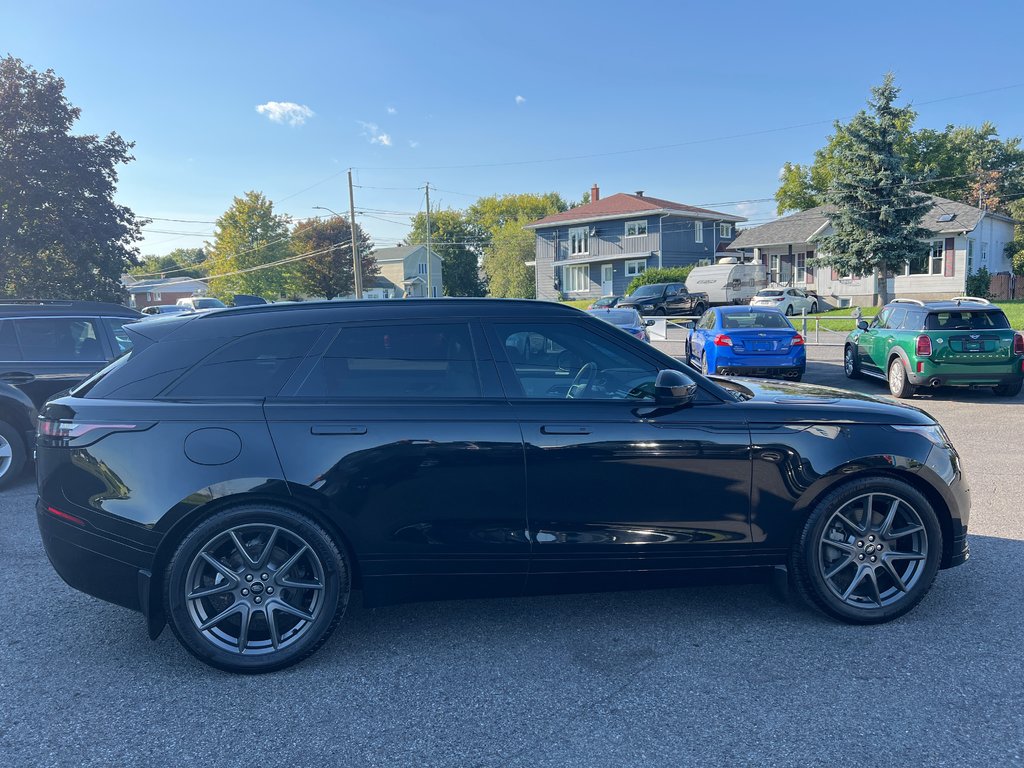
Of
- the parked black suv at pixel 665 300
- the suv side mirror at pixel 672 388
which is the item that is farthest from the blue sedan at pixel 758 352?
the parked black suv at pixel 665 300

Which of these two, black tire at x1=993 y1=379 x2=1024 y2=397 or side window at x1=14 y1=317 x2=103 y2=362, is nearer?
side window at x1=14 y1=317 x2=103 y2=362

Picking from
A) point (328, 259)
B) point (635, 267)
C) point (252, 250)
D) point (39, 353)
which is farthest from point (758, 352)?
point (252, 250)

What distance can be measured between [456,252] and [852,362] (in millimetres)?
74794

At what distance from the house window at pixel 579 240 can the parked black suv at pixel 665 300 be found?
17.7 meters

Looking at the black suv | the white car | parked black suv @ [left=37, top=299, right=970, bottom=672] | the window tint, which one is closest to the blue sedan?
parked black suv @ [left=37, top=299, right=970, bottom=672]

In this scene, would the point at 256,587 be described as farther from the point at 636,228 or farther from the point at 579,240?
the point at 579,240

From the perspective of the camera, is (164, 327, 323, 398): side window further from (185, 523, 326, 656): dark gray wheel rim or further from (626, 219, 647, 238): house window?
(626, 219, 647, 238): house window

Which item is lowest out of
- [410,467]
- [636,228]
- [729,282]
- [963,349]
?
[963,349]

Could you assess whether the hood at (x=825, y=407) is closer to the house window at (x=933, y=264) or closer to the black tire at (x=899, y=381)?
the black tire at (x=899, y=381)

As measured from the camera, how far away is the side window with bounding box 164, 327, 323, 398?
3543mm

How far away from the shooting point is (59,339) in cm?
751

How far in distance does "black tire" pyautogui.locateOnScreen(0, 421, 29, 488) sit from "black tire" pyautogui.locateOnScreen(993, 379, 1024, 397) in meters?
13.3

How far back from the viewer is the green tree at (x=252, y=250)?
63219 mm

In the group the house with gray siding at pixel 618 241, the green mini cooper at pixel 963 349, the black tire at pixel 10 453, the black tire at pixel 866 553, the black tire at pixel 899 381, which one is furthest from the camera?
the house with gray siding at pixel 618 241
